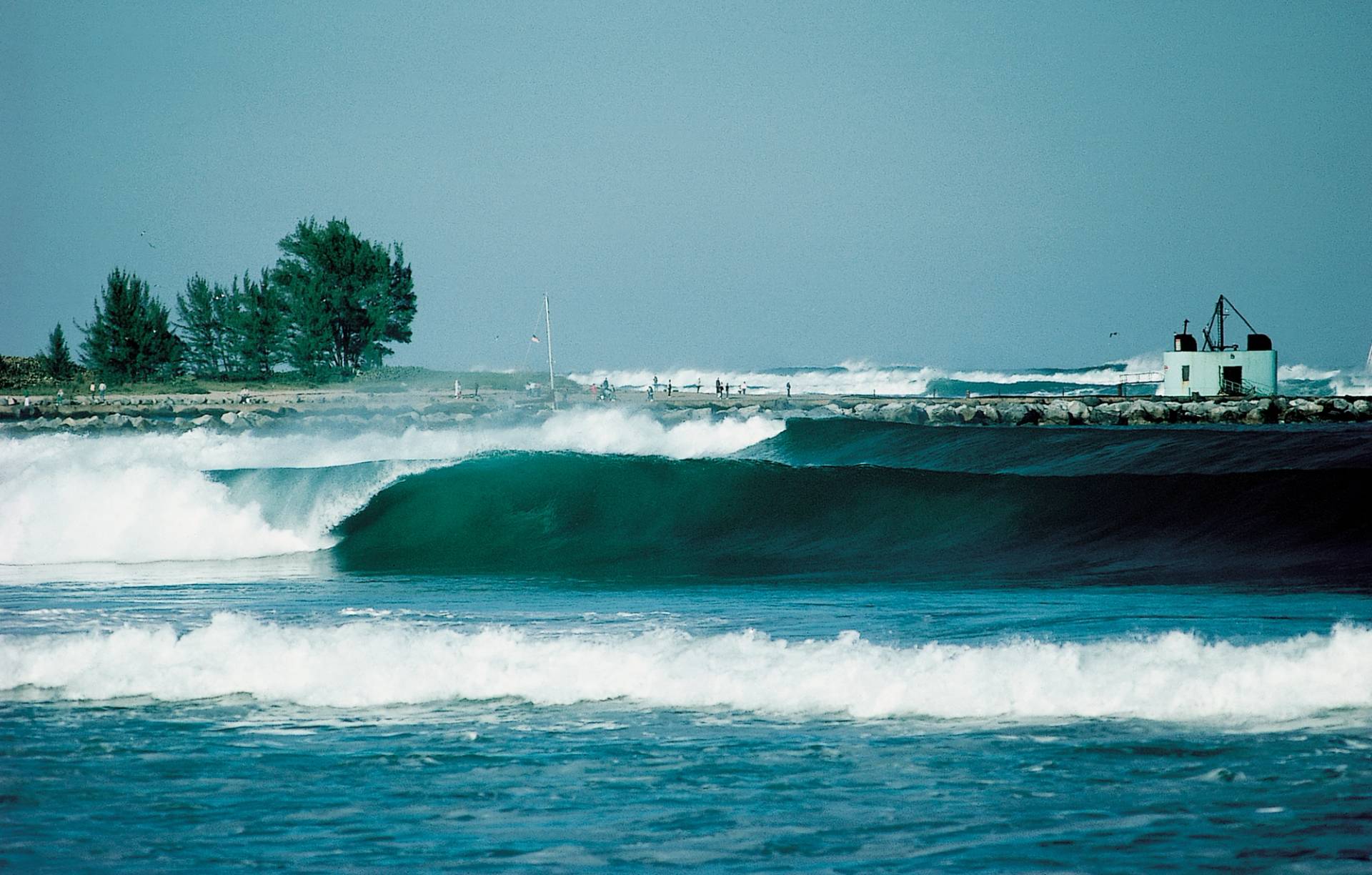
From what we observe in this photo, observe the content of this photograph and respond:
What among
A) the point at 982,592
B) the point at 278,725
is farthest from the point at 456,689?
the point at 982,592

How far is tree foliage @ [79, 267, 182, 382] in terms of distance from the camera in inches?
2482

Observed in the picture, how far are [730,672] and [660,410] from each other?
3724cm

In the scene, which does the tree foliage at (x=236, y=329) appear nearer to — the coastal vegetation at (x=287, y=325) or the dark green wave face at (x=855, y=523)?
the coastal vegetation at (x=287, y=325)

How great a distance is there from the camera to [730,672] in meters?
8.23

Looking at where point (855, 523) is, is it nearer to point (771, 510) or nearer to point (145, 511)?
point (771, 510)

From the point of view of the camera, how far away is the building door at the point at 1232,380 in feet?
149

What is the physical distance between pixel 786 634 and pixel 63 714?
16.2 ft

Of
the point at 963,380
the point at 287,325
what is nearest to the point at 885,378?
the point at 963,380

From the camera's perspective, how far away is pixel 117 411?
48.0 m

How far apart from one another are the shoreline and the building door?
192 centimetres

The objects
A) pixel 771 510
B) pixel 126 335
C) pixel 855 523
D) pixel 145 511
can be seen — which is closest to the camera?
pixel 855 523

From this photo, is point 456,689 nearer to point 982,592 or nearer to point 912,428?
point 982,592

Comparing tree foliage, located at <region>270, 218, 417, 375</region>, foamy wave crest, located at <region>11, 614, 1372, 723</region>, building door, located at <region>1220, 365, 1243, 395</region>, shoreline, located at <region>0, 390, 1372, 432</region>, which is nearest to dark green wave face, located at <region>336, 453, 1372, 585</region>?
foamy wave crest, located at <region>11, 614, 1372, 723</region>

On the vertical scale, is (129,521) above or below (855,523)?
above
